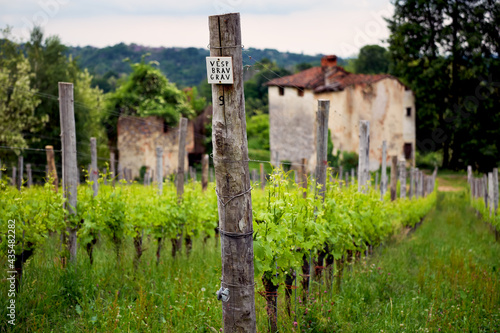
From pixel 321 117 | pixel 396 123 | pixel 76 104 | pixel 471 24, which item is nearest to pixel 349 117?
pixel 396 123

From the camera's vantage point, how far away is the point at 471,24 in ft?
113

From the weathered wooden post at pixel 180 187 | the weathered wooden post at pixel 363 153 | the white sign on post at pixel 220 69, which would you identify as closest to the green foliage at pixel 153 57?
the weathered wooden post at pixel 180 187

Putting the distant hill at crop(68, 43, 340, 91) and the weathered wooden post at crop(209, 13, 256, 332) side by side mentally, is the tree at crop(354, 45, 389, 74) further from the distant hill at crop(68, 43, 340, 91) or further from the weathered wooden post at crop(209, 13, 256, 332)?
the weathered wooden post at crop(209, 13, 256, 332)

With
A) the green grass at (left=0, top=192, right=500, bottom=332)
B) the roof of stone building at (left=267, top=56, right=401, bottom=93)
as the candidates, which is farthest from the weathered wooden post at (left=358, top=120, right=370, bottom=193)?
the roof of stone building at (left=267, top=56, right=401, bottom=93)

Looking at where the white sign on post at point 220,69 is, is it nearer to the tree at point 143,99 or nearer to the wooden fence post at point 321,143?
the wooden fence post at point 321,143

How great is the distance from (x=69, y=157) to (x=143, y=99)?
25.1m

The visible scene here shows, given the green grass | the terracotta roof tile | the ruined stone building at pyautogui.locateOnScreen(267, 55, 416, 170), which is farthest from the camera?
the ruined stone building at pyautogui.locateOnScreen(267, 55, 416, 170)

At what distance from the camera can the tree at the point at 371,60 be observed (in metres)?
54.7

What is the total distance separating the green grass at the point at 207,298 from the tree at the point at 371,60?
48671mm

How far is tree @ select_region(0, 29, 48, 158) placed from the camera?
23.9m

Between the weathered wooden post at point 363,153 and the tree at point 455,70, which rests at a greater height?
the tree at point 455,70

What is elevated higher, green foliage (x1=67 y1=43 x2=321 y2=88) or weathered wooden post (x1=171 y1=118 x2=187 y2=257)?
green foliage (x1=67 y1=43 x2=321 y2=88)

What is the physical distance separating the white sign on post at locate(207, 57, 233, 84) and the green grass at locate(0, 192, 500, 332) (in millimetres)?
2147

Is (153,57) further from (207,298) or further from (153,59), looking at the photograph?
(207,298)
